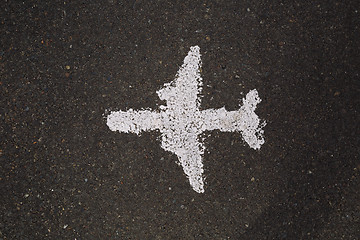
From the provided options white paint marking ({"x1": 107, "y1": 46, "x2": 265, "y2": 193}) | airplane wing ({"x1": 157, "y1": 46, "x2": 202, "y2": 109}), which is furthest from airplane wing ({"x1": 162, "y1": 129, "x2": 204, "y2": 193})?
airplane wing ({"x1": 157, "y1": 46, "x2": 202, "y2": 109})

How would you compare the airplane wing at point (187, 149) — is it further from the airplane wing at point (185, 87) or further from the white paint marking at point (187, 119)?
the airplane wing at point (185, 87)

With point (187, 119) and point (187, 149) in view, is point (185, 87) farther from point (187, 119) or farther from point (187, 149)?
point (187, 149)

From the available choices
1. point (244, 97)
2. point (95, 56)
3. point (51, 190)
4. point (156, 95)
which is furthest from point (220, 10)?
point (51, 190)

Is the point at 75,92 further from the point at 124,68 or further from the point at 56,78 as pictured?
the point at 124,68

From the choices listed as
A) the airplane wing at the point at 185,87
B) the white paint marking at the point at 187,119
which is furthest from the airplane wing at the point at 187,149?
the airplane wing at the point at 185,87

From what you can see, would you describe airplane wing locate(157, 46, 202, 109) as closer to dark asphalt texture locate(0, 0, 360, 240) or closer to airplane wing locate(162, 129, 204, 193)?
dark asphalt texture locate(0, 0, 360, 240)
